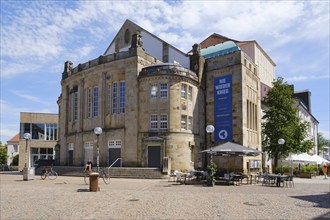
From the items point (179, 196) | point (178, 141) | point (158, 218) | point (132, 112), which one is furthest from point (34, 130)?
point (158, 218)

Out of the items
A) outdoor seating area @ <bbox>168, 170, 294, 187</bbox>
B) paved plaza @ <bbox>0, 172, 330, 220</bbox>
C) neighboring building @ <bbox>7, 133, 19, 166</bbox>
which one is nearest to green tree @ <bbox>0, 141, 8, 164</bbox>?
neighboring building @ <bbox>7, 133, 19, 166</bbox>

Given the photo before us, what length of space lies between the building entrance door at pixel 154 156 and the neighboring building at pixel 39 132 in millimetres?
31750

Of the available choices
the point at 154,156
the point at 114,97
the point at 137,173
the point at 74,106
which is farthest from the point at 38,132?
the point at 137,173

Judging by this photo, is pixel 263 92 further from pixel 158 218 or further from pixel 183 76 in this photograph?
pixel 158 218

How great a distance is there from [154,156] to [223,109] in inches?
347

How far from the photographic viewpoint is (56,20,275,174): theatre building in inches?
1271

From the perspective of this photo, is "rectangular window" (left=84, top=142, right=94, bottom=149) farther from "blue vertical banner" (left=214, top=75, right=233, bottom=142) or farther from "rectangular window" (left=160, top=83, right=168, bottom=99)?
"blue vertical banner" (left=214, top=75, right=233, bottom=142)

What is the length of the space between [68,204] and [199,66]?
26.2m

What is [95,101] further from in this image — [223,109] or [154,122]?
[223,109]

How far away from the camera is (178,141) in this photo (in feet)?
105

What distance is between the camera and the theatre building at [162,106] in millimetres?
32281

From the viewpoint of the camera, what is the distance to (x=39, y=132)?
193 ft

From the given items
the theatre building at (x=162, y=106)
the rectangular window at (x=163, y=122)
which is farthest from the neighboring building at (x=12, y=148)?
the rectangular window at (x=163, y=122)

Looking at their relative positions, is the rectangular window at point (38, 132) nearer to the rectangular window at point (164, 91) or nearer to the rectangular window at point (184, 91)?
the rectangular window at point (164, 91)
